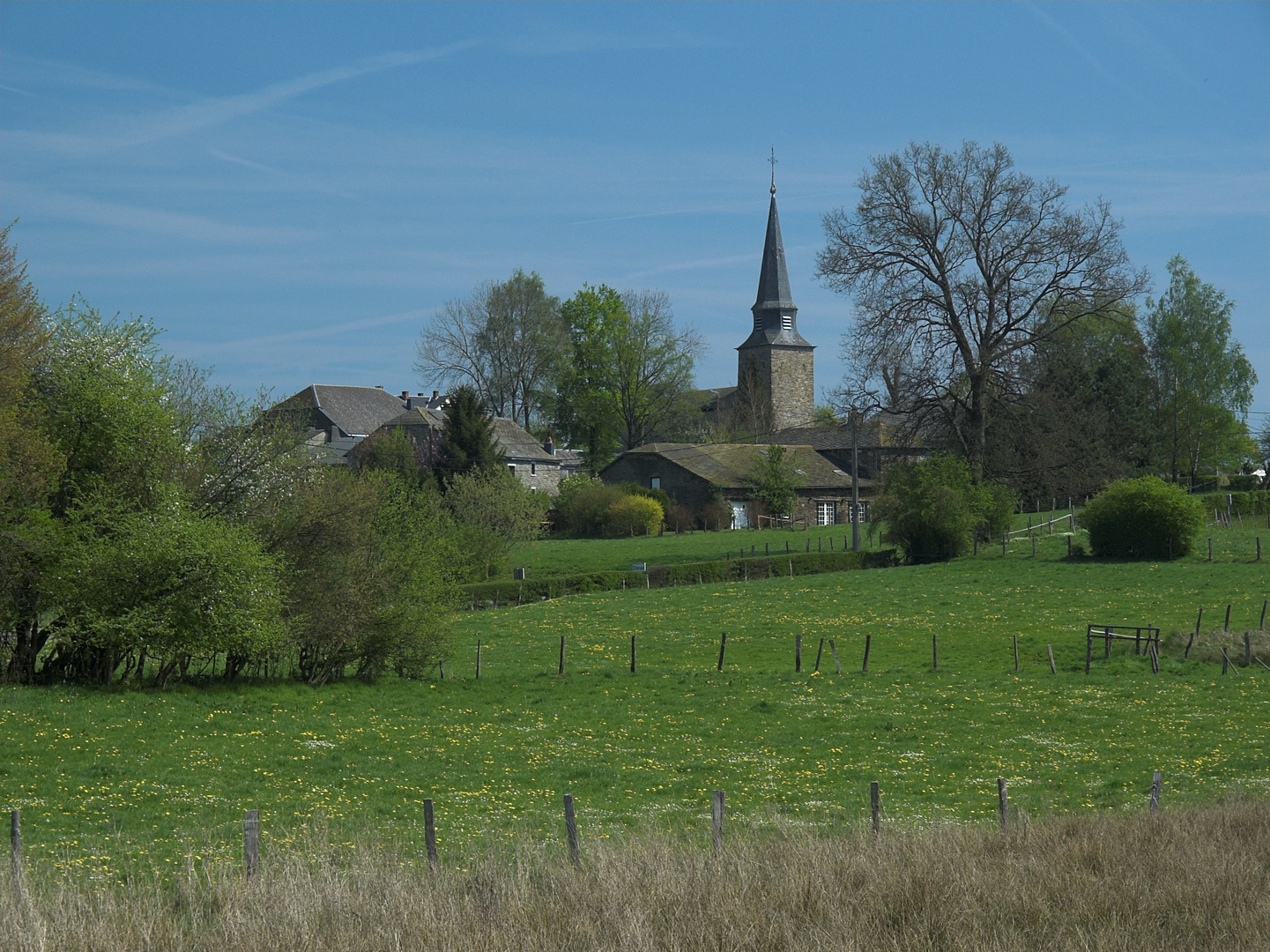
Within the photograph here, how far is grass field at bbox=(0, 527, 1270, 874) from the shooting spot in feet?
48.4

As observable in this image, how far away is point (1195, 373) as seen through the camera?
70.8 meters

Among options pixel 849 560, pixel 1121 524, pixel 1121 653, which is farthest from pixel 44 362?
pixel 1121 524

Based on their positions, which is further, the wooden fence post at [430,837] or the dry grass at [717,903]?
the wooden fence post at [430,837]

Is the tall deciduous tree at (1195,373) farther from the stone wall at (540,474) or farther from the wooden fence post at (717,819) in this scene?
the wooden fence post at (717,819)

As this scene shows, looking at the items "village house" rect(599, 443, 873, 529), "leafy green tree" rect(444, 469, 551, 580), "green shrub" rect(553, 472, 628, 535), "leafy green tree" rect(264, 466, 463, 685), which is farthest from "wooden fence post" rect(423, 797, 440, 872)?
"village house" rect(599, 443, 873, 529)

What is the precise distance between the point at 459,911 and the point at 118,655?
54.7ft

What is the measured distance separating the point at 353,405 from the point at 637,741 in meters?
80.0

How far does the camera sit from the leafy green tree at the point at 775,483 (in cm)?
7181

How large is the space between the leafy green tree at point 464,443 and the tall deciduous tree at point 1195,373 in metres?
40.1

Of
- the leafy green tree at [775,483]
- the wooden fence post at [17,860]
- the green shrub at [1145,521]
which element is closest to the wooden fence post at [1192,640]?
the green shrub at [1145,521]

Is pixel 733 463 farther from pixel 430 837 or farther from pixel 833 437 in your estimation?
pixel 430 837

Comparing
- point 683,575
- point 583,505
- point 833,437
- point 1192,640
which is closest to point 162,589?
point 1192,640

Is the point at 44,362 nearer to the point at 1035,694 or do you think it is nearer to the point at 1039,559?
the point at 1035,694

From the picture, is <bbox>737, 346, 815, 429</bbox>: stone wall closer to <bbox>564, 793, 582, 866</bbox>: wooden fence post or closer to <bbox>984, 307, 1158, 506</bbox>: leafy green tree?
<bbox>984, 307, 1158, 506</bbox>: leafy green tree
